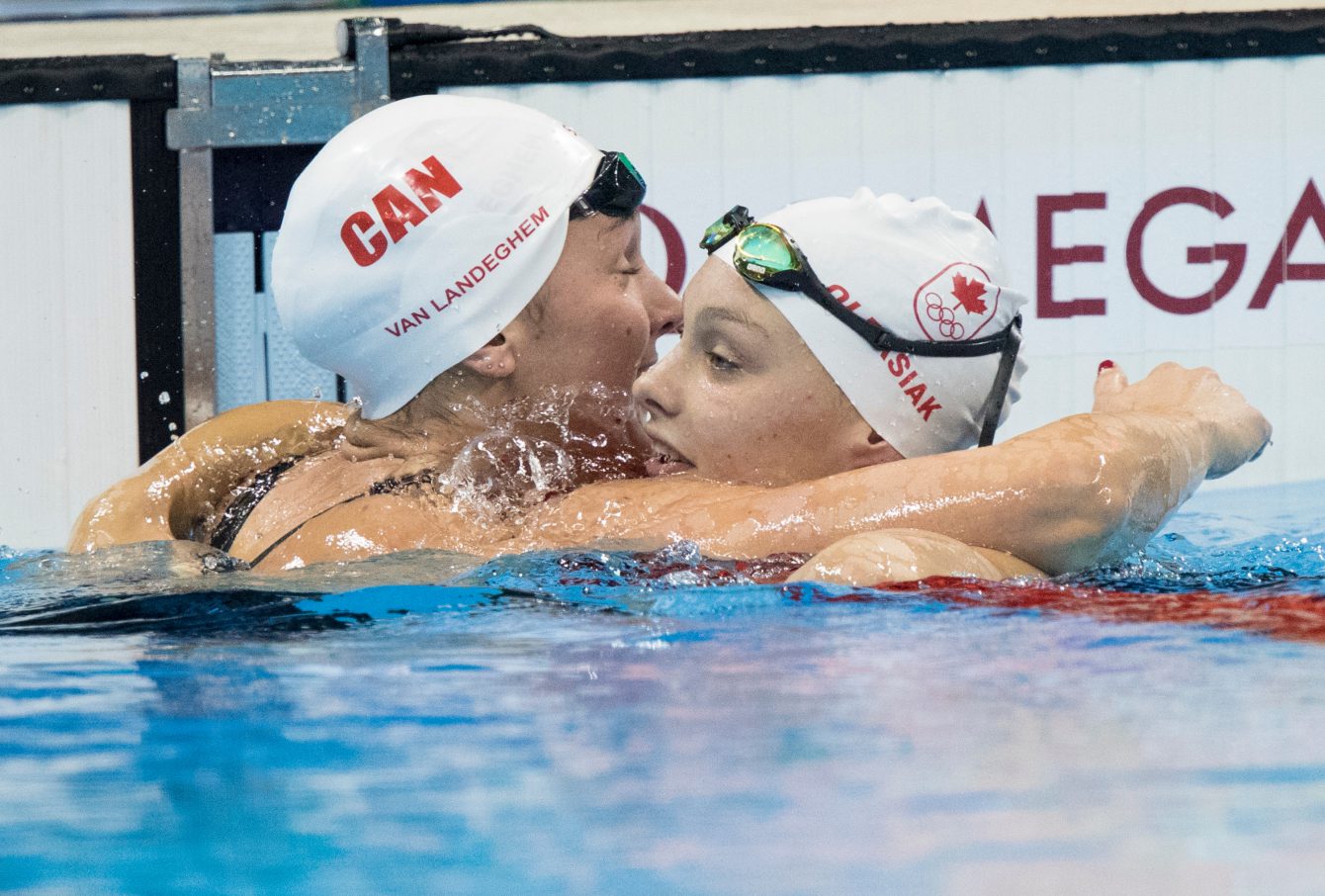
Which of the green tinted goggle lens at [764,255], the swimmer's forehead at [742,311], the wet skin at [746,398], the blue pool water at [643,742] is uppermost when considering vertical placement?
the green tinted goggle lens at [764,255]

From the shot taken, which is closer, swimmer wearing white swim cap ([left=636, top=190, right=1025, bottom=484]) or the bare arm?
the bare arm

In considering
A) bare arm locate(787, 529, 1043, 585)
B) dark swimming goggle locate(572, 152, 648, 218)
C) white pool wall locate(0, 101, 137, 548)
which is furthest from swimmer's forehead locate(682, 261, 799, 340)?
white pool wall locate(0, 101, 137, 548)

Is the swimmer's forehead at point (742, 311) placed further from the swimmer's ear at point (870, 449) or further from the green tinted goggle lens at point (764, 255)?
the swimmer's ear at point (870, 449)

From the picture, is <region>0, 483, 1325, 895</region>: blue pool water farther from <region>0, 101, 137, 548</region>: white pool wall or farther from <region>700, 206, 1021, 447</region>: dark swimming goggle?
<region>0, 101, 137, 548</region>: white pool wall

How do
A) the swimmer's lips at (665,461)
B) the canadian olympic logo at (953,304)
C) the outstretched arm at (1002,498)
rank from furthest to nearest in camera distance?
the swimmer's lips at (665,461), the canadian olympic logo at (953,304), the outstretched arm at (1002,498)

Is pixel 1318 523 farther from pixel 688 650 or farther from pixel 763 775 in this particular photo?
pixel 763 775

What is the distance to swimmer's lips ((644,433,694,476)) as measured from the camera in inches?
114

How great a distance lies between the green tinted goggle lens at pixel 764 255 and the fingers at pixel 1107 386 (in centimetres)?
65

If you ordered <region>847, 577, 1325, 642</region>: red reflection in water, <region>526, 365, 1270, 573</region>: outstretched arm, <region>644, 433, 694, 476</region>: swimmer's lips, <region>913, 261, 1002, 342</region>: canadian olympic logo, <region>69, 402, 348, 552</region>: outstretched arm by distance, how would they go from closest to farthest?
<region>847, 577, 1325, 642</region>: red reflection in water, <region>526, 365, 1270, 573</region>: outstretched arm, <region>913, 261, 1002, 342</region>: canadian olympic logo, <region>644, 433, 694, 476</region>: swimmer's lips, <region>69, 402, 348, 552</region>: outstretched arm

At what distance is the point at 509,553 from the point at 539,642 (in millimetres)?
534

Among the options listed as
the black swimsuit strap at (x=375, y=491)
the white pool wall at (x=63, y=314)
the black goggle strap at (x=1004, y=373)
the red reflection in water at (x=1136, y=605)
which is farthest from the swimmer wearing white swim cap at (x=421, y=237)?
the white pool wall at (x=63, y=314)

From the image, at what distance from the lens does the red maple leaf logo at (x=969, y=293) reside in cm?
280

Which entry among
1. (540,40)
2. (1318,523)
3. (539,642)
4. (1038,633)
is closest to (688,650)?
(539,642)

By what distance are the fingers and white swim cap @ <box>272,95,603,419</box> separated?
1.06 metres
